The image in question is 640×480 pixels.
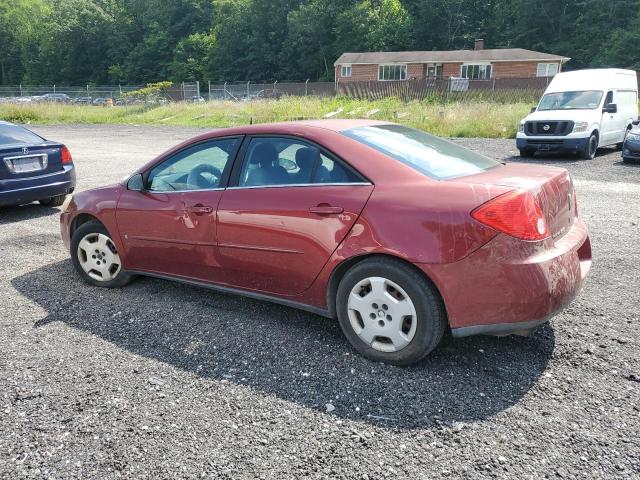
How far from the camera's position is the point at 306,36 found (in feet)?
239

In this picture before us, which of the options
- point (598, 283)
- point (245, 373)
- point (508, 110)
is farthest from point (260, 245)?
point (508, 110)

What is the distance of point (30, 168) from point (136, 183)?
429 cm

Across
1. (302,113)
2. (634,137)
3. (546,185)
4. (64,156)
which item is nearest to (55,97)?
(302,113)

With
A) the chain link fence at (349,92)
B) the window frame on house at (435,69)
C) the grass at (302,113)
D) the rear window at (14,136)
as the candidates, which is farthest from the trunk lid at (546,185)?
the window frame on house at (435,69)

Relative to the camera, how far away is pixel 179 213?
4.25 metres

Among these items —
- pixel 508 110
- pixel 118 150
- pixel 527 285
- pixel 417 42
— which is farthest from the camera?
pixel 417 42

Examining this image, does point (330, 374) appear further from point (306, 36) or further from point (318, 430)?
point (306, 36)

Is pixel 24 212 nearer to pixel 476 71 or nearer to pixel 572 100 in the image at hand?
pixel 572 100

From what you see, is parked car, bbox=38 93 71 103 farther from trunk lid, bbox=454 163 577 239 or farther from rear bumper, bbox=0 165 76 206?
trunk lid, bbox=454 163 577 239

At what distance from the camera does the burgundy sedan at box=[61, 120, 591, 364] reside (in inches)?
121

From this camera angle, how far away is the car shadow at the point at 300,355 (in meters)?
3.04

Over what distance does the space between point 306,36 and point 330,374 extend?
75.1 metres

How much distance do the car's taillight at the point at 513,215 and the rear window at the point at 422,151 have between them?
1.46 feet

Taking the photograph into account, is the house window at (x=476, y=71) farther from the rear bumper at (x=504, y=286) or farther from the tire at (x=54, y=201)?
the rear bumper at (x=504, y=286)
